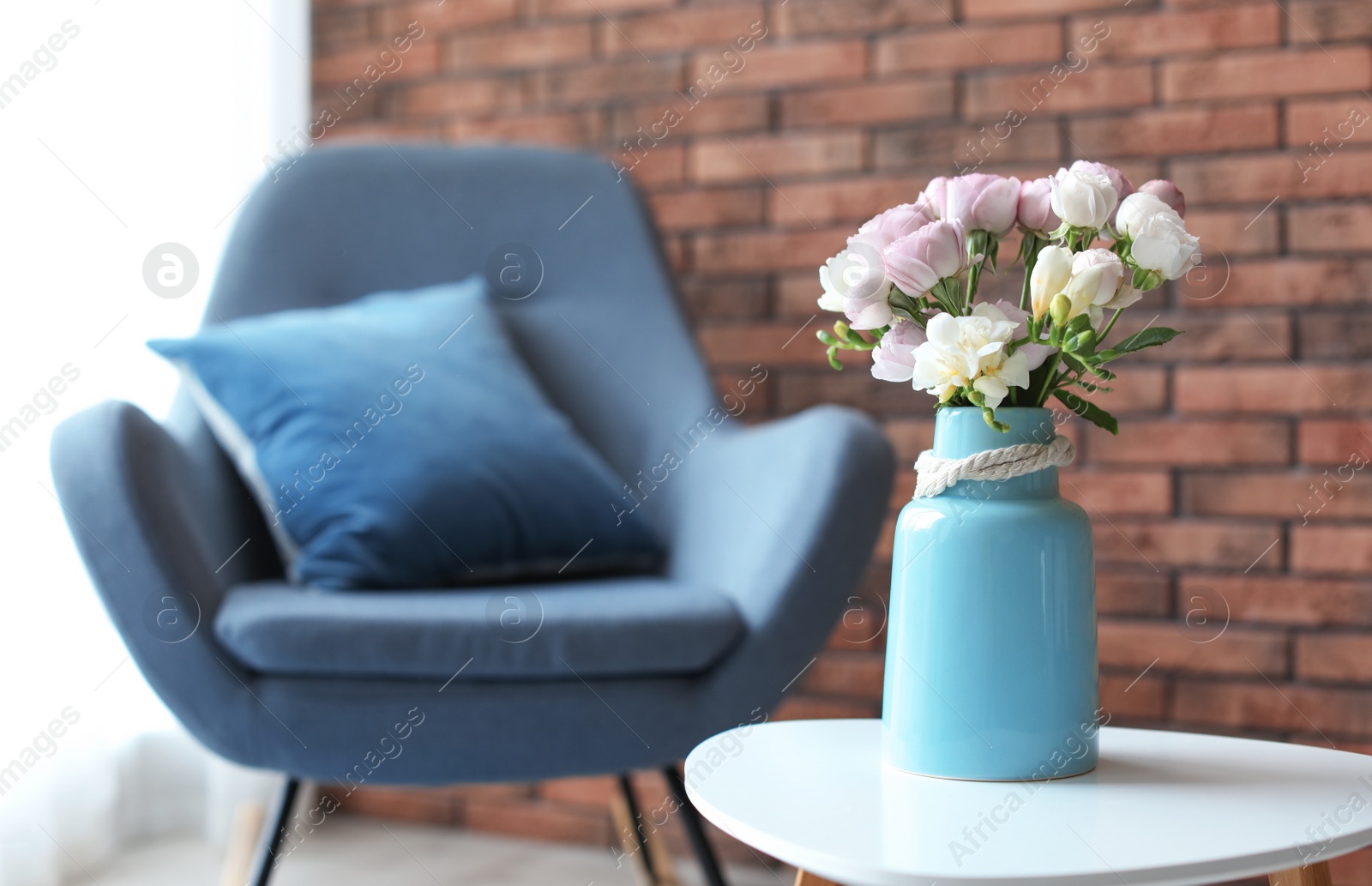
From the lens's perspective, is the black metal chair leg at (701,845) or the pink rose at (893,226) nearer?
the pink rose at (893,226)

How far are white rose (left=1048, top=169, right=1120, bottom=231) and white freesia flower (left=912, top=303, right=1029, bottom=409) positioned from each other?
70 mm

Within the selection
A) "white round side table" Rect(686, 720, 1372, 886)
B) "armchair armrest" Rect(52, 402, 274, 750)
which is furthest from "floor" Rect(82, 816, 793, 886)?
"white round side table" Rect(686, 720, 1372, 886)

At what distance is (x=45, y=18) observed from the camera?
1514 millimetres

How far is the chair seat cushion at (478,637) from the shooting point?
1046 mm

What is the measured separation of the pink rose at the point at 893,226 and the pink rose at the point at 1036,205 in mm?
58

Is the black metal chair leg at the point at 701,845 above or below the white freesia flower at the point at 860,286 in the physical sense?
below

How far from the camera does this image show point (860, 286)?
2.42 feet

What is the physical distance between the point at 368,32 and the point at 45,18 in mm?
589

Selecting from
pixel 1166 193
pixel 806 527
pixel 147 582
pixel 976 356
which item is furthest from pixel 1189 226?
pixel 147 582

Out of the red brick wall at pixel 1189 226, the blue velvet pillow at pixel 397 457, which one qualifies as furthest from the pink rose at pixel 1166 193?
the red brick wall at pixel 1189 226

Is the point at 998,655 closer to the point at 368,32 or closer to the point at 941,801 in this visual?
the point at 941,801

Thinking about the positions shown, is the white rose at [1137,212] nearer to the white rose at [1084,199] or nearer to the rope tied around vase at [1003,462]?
the white rose at [1084,199]

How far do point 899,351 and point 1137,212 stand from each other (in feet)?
0.52

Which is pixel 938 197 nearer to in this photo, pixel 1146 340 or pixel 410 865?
pixel 1146 340
